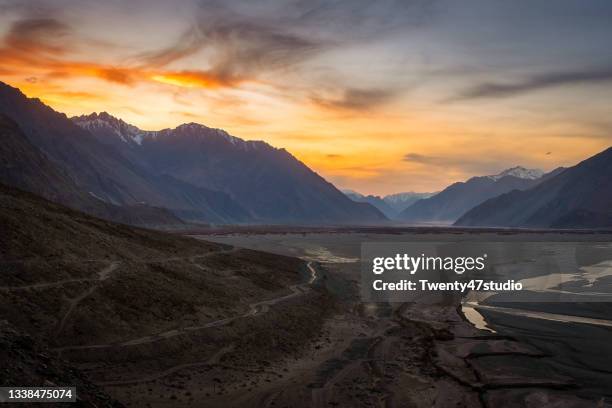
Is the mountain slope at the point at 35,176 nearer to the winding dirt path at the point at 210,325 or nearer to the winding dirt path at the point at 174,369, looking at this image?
the winding dirt path at the point at 210,325

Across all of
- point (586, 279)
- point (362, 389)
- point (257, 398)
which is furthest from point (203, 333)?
point (586, 279)

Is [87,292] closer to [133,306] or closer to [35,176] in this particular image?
[133,306]

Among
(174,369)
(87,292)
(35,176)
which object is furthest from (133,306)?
(35,176)

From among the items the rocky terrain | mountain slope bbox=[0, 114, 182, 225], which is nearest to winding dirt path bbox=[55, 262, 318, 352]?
the rocky terrain

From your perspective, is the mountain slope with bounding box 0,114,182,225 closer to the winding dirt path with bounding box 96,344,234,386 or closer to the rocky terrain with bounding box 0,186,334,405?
the rocky terrain with bounding box 0,186,334,405

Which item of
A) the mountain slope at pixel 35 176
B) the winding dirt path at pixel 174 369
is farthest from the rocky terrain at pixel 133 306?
the mountain slope at pixel 35 176

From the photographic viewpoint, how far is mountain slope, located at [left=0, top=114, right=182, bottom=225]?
141375 mm

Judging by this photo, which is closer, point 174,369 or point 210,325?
point 174,369

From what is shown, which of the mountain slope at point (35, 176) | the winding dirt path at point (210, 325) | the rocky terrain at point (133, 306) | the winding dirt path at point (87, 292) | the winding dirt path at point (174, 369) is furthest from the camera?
the mountain slope at point (35, 176)

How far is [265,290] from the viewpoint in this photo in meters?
49.3

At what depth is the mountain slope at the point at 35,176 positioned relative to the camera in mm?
141375

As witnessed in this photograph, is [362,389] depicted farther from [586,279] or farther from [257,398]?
[586,279]

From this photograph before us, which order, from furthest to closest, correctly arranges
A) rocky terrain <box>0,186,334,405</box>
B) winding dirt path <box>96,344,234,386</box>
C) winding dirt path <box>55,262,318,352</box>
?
1. winding dirt path <box>55,262,318,352</box>
2. rocky terrain <box>0,186,334,405</box>
3. winding dirt path <box>96,344,234,386</box>

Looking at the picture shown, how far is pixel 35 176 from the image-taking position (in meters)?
150
